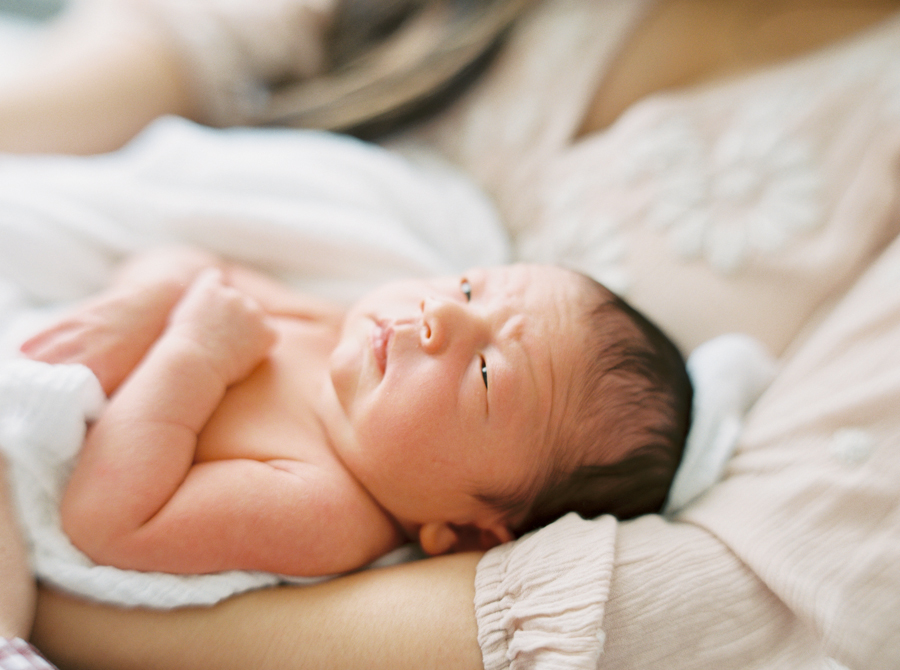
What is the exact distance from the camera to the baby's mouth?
3.08 feet

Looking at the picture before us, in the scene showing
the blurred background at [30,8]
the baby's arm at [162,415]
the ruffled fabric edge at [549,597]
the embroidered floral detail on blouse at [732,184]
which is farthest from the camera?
the blurred background at [30,8]

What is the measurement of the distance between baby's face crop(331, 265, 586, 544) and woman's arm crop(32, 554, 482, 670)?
0.49 ft

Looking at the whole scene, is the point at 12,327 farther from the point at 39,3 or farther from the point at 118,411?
the point at 39,3

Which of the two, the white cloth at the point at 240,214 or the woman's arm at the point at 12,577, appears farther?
the white cloth at the point at 240,214

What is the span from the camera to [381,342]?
0.96 meters

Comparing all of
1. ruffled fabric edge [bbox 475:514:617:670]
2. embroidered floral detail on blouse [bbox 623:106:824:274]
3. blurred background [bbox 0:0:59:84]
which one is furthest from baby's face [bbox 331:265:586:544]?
blurred background [bbox 0:0:59:84]

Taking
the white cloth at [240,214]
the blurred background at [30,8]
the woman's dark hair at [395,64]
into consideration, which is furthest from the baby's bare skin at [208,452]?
the blurred background at [30,8]

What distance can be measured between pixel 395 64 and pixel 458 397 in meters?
1.01

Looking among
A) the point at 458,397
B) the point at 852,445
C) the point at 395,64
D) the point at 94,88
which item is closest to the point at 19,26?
the point at 94,88

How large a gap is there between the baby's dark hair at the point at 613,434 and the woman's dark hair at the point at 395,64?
2.72 ft

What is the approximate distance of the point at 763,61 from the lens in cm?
131

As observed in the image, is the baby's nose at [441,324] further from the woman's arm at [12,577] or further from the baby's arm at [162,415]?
the woman's arm at [12,577]

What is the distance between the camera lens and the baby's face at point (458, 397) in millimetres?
885

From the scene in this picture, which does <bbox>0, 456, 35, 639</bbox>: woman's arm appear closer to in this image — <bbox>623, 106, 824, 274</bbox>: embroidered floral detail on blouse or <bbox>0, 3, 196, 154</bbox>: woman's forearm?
<bbox>0, 3, 196, 154</bbox>: woman's forearm
